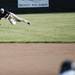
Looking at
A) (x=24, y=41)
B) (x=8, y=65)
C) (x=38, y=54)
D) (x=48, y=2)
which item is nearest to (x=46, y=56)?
(x=38, y=54)

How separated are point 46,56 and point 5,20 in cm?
1247

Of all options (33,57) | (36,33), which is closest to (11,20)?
(36,33)

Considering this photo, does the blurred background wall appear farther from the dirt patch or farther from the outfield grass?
the dirt patch

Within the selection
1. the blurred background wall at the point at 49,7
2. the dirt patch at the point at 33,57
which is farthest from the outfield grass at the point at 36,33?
the blurred background wall at the point at 49,7

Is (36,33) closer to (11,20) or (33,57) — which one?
(11,20)

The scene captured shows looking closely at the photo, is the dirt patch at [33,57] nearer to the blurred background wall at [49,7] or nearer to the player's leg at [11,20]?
the player's leg at [11,20]

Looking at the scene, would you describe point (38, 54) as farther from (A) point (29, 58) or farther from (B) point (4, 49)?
(B) point (4, 49)

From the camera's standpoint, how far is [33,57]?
9.68m

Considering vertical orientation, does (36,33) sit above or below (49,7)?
above

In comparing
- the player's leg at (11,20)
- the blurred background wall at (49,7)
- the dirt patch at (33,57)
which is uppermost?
the dirt patch at (33,57)

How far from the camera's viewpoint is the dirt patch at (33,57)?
7617mm

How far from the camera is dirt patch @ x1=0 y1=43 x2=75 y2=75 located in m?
7.62

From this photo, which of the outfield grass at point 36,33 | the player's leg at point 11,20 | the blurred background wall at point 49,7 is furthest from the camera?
the blurred background wall at point 49,7

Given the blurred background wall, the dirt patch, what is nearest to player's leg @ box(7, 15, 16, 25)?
the dirt patch
